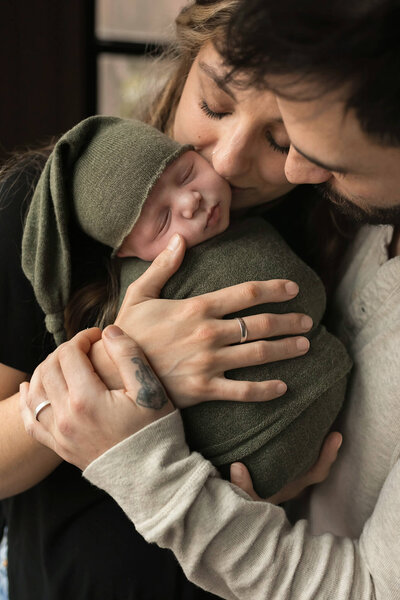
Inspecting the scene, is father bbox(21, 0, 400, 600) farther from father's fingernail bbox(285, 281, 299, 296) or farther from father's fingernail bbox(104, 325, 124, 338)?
father's fingernail bbox(285, 281, 299, 296)

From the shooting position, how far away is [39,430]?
1020 mm

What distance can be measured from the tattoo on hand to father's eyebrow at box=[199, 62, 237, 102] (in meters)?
0.51

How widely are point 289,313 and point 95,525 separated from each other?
59 centimetres

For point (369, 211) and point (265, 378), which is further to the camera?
point (265, 378)

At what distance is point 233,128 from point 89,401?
0.57m

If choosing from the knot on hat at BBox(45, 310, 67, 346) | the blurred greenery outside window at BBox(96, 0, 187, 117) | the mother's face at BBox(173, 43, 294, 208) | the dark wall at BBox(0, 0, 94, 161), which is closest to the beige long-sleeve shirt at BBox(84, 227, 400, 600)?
the knot on hat at BBox(45, 310, 67, 346)

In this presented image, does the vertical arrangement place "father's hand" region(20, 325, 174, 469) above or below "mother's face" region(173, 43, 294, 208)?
below

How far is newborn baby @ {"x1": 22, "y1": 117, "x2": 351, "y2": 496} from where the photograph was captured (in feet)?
3.49

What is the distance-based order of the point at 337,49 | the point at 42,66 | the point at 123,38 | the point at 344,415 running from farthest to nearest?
the point at 123,38 → the point at 42,66 → the point at 344,415 → the point at 337,49

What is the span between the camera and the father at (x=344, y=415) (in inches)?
28.7

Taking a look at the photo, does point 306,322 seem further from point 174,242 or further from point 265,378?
point 174,242

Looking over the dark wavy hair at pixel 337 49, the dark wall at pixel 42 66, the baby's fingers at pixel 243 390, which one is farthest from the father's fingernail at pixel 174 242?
the dark wall at pixel 42 66

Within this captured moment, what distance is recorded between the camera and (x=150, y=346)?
1.03 meters

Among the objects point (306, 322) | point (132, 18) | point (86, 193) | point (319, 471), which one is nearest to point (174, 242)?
point (86, 193)
